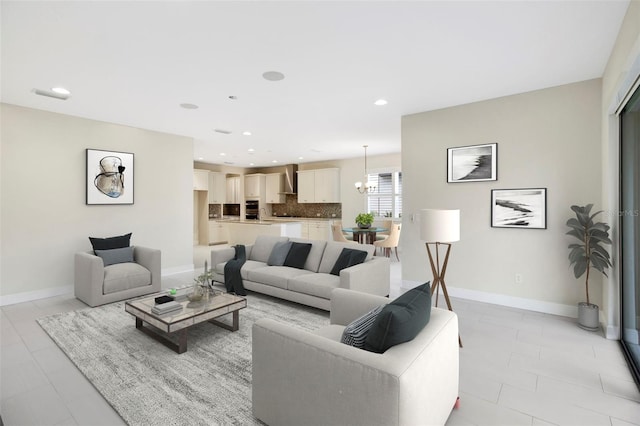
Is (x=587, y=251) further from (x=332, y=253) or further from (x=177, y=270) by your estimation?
(x=177, y=270)

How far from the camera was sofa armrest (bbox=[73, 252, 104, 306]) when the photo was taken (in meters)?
3.97

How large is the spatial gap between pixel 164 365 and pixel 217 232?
25.9ft

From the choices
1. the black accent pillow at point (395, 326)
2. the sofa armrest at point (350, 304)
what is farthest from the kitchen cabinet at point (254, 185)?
the black accent pillow at point (395, 326)

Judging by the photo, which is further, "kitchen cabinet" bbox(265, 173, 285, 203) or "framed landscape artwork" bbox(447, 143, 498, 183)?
"kitchen cabinet" bbox(265, 173, 285, 203)

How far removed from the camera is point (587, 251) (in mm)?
3275

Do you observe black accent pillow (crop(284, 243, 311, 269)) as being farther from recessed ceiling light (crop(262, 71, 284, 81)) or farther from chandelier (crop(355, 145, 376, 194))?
chandelier (crop(355, 145, 376, 194))

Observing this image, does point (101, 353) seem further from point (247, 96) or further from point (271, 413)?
point (247, 96)

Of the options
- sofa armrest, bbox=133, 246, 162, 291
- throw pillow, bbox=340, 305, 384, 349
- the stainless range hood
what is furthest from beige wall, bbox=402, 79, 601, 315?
the stainless range hood

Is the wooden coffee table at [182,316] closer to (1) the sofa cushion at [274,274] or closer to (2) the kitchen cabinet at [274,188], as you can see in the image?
(1) the sofa cushion at [274,274]

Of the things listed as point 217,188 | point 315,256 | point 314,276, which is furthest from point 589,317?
point 217,188

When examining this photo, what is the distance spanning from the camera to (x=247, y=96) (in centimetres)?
397

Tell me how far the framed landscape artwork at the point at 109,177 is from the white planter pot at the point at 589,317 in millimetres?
6544

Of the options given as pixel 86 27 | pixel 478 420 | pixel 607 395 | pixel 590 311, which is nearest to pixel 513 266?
pixel 590 311

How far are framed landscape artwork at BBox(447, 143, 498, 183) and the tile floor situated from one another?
A: 1885 millimetres
